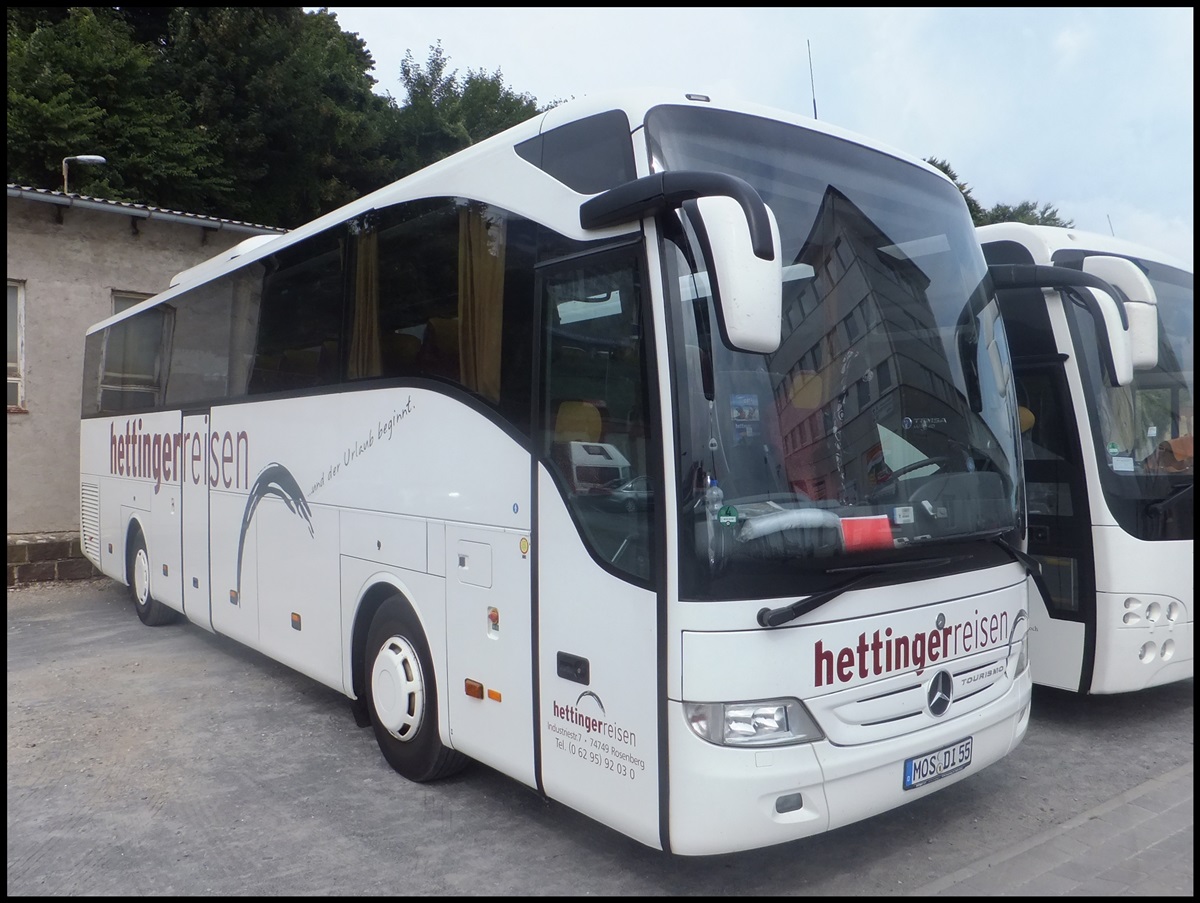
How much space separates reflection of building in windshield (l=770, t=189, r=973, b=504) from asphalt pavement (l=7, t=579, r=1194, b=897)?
69.2 inches

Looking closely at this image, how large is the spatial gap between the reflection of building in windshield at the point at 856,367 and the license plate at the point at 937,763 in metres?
1.12

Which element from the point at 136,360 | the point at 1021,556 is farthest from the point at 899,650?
the point at 136,360

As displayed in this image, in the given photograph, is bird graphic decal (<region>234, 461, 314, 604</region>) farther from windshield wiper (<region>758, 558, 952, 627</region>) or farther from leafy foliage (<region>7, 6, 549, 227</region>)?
leafy foliage (<region>7, 6, 549, 227</region>)

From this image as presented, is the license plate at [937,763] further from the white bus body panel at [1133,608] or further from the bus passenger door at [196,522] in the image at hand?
the bus passenger door at [196,522]

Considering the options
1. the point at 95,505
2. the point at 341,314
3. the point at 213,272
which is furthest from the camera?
the point at 95,505

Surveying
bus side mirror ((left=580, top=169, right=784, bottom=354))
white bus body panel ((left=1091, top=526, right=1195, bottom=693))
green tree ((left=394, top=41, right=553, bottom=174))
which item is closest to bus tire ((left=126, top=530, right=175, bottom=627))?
bus side mirror ((left=580, top=169, right=784, bottom=354))

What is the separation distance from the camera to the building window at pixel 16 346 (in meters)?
13.1

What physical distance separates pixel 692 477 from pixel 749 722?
0.92m

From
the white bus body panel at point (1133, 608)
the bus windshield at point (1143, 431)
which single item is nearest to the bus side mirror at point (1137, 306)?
the bus windshield at point (1143, 431)

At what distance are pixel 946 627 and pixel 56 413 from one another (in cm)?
1274

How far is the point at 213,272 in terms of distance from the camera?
8367 mm

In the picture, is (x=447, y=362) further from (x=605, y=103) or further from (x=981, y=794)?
(x=981, y=794)

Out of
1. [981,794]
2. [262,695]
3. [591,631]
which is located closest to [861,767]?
[591,631]

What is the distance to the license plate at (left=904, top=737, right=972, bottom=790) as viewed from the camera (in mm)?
3980
